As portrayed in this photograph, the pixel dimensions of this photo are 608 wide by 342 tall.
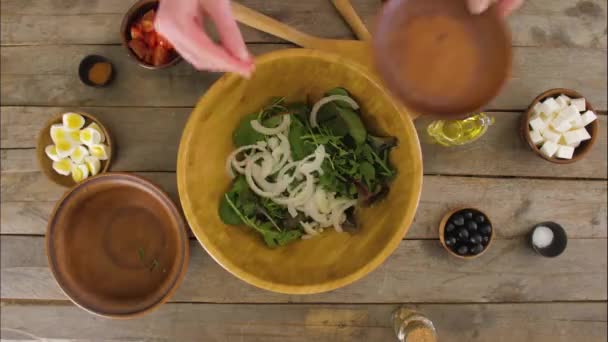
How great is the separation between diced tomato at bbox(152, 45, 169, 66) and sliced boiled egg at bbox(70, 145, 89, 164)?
0.31 metres

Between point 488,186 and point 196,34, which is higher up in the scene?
point 196,34

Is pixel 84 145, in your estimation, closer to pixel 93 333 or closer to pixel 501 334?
pixel 93 333

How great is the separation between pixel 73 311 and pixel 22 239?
26 cm

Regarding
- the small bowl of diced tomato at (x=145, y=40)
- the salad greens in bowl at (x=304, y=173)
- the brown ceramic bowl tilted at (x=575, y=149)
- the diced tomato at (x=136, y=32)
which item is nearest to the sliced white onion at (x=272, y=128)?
the salad greens in bowl at (x=304, y=173)

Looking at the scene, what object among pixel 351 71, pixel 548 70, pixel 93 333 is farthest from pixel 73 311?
pixel 548 70

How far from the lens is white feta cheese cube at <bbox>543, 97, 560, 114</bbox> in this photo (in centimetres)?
129

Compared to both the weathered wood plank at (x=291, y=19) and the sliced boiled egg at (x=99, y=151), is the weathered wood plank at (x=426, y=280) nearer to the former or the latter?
the sliced boiled egg at (x=99, y=151)

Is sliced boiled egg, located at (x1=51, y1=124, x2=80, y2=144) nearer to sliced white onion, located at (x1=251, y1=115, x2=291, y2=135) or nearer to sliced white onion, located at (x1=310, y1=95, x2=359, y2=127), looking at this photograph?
sliced white onion, located at (x1=251, y1=115, x2=291, y2=135)

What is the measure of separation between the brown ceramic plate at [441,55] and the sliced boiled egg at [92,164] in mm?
875

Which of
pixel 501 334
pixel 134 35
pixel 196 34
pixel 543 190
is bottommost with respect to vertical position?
pixel 501 334

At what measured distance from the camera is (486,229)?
1270mm

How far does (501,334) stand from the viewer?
1363mm

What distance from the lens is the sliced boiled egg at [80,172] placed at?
127 cm

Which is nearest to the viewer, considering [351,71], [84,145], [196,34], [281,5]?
[196,34]
